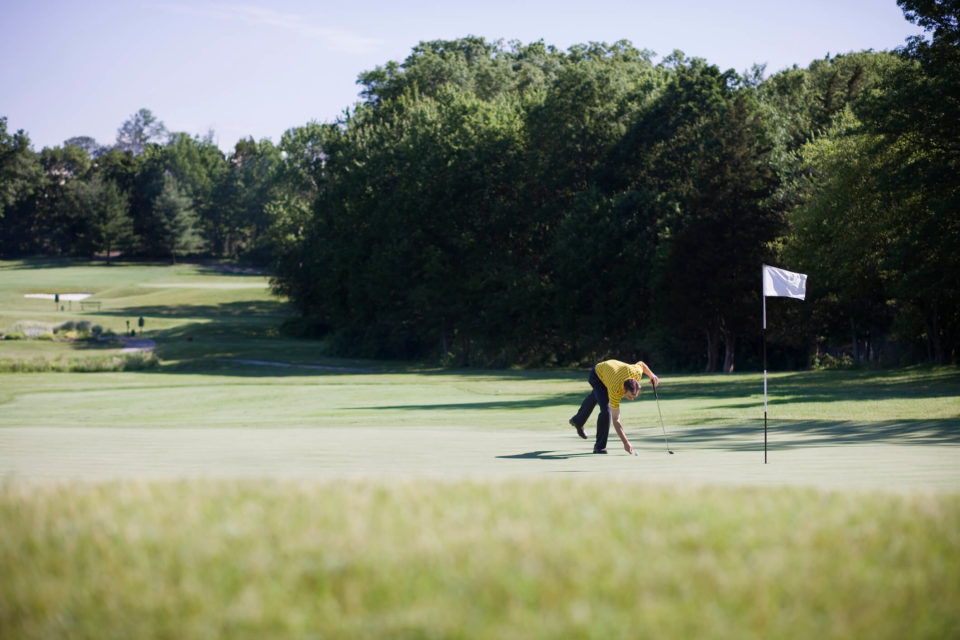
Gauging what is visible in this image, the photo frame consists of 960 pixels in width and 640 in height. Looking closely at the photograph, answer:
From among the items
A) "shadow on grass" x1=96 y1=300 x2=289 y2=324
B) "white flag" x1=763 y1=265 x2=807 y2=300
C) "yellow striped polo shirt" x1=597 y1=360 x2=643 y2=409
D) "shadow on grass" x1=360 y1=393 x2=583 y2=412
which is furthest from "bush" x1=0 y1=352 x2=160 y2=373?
"white flag" x1=763 y1=265 x2=807 y2=300

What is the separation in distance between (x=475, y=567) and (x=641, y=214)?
52.9 m

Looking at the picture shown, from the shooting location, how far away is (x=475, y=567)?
556 centimetres

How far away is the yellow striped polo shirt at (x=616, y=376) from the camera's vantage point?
16328 mm

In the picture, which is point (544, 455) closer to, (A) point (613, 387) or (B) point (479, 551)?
(A) point (613, 387)

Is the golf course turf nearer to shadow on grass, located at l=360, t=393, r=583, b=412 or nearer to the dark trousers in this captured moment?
the dark trousers

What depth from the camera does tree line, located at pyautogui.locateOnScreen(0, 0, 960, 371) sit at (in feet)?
136

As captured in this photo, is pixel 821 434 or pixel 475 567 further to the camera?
pixel 821 434

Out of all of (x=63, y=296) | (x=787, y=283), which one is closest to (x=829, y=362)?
(x=787, y=283)

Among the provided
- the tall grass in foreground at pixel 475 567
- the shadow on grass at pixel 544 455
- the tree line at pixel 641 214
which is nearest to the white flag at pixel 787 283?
the shadow on grass at pixel 544 455

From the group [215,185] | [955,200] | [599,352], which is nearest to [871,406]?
[955,200]

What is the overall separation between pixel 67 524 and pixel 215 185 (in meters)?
154

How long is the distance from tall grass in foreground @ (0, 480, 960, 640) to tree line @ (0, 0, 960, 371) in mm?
34606

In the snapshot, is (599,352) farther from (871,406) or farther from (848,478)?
(848,478)

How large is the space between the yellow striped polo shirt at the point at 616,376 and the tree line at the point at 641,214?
25.6 m
